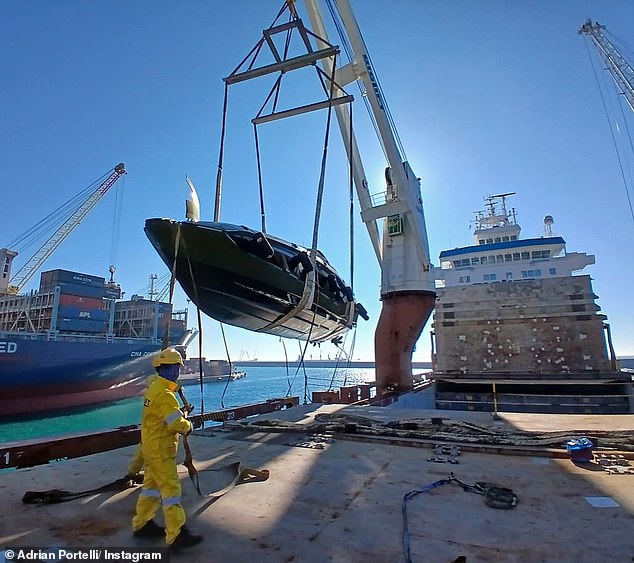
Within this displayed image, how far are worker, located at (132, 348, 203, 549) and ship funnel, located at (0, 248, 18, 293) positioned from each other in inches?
1626

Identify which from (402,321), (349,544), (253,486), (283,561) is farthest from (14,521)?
(402,321)

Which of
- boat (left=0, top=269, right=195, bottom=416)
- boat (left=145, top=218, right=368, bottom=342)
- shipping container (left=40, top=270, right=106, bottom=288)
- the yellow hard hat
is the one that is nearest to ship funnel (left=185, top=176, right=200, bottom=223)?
boat (left=145, top=218, right=368, bottom=342)

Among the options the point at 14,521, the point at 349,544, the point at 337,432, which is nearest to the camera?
the point at 349,544

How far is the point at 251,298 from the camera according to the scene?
24.3ft

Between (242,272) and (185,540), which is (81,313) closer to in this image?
(242,272)

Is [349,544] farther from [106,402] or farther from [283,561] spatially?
[106,402]

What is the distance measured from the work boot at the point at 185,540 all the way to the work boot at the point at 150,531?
15 centimetres

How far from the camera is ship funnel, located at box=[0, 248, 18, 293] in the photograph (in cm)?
3391

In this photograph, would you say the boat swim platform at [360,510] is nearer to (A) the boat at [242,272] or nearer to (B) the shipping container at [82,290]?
(A) the boat at [242,272]

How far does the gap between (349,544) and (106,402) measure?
33.0m

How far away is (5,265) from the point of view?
34.4 meters

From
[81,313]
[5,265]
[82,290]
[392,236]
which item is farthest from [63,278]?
[392,236]

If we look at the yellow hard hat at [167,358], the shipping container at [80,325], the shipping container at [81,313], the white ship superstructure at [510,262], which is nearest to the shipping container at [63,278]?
the shipping container at [81,313]

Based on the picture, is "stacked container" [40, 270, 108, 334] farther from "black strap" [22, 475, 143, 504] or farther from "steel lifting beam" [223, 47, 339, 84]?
"black strap" [22, 475, 143, 504]
